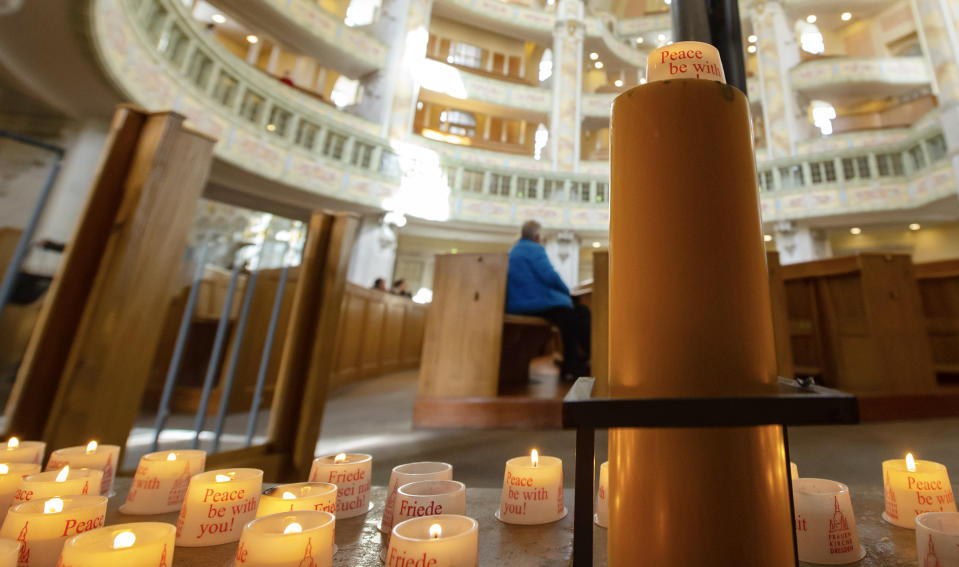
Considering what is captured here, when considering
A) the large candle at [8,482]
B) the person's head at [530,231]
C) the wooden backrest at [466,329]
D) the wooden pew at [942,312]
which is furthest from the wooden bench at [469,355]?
the wooden pew at [942,312]

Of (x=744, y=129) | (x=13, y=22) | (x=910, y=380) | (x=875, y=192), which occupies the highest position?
(x=875, y=192)

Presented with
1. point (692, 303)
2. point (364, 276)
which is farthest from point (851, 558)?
point (364, 276)

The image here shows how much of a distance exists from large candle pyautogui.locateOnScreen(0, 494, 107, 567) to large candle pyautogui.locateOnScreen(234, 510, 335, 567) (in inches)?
10.1

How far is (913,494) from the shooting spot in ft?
2.39

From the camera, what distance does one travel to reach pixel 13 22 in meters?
4.48

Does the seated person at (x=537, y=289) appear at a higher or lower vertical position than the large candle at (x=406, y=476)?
higher

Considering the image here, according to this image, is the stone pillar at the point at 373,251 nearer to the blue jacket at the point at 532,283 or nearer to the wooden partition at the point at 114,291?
the blue jacket at the point at 532,283

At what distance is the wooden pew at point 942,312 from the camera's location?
3.43 meters

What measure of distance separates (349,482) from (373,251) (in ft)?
33.2

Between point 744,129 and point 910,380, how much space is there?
358 centimetres

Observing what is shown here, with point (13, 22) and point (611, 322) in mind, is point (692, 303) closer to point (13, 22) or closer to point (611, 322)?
point (611, 322)

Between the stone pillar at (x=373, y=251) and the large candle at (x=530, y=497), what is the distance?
9.89 meters

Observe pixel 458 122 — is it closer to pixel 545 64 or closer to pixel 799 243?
pixel 545 64

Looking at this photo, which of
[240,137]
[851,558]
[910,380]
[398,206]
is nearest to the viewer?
[851,558]
